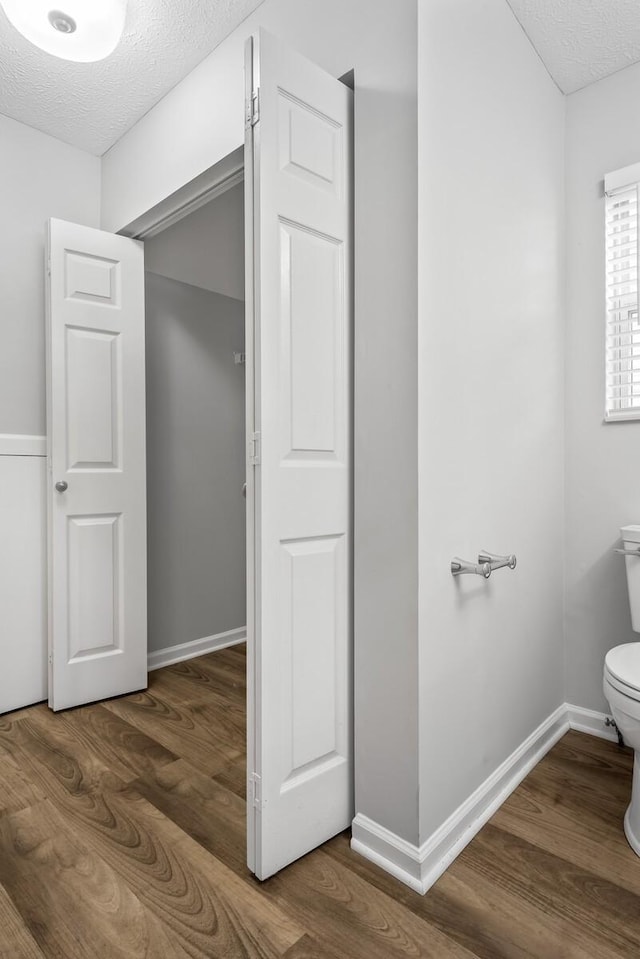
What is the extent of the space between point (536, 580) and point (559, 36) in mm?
1808

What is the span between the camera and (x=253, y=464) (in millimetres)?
1306

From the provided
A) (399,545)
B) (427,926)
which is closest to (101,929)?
(427,926)

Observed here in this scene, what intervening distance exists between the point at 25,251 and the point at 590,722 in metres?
2.99

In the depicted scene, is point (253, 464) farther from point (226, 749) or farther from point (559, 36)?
point (559, 36)

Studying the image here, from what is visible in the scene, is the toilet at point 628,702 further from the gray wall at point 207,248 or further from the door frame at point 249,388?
the gray wall at point 207,248

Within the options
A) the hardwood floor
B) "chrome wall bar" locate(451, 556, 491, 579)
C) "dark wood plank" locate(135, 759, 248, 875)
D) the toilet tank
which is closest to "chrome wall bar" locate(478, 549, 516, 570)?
"chrome wall bar" locate(451, 556, 491, 579)

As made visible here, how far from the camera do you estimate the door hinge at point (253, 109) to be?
4.13 ft

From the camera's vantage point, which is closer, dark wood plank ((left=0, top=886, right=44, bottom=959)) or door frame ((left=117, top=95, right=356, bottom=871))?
dark wood plank ((left=0, top=886, right=44, bottom=959))

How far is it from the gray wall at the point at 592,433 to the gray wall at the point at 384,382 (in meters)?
0.88

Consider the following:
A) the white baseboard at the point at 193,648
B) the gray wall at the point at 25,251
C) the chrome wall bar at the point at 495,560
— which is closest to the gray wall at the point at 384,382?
the chrome wall bar at the point at 495,560

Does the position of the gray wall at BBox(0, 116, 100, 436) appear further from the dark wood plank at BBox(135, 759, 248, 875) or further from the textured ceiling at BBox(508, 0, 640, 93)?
the textured ceiling at BBox(508, 0, 640, 93)

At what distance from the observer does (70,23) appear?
1.63 m

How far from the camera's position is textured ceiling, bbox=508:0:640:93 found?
5.44 feet

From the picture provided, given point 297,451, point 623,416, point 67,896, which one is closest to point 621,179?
point 623,416
